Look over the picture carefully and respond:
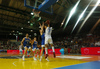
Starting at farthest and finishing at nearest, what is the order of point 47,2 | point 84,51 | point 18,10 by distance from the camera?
point 18,10 → point 84,51 → point 47,2

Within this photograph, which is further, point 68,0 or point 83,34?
point 83,34

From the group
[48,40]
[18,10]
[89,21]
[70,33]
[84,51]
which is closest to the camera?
[48,40]

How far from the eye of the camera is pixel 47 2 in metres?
6.45

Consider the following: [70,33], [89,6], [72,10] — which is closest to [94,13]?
[89,6]

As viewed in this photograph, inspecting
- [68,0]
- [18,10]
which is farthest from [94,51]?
[18,10]

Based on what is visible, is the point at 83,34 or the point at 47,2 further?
the point at 83,34

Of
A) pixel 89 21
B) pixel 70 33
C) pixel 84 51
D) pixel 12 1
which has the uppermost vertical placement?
pixel 12 1

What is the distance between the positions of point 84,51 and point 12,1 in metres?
12.3

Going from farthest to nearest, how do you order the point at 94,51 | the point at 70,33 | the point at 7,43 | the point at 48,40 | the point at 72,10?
the point at 7,43
the point at 70,33
the point at 72,10
the point at 94,51
the point at 48,40

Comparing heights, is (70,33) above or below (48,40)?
above

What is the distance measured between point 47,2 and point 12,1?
29.5ft

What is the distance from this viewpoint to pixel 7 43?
3438 centimetres

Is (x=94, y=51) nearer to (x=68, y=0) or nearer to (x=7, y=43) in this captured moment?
(x=68, y=0)

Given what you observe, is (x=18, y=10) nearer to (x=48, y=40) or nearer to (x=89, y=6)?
(x=89, y=6)
